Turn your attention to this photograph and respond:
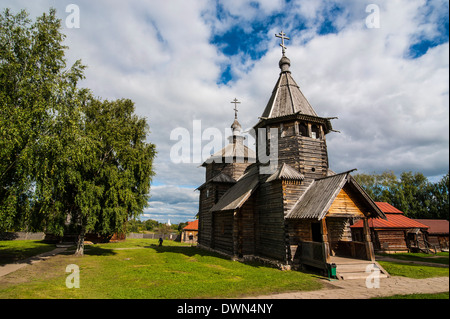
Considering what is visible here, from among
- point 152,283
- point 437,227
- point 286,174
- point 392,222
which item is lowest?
point 152,283

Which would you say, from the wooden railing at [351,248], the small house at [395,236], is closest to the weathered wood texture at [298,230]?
the wooden railing at [351,248]

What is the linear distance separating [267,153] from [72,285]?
14.1 meters

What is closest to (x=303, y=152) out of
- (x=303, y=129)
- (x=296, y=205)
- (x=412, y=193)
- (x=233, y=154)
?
(x=303, y=129)

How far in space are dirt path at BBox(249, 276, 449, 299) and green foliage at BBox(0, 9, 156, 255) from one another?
42.5 feet

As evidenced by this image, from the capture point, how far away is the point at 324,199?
1273 cm

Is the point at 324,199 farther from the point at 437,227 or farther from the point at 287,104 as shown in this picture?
the point at 437,227

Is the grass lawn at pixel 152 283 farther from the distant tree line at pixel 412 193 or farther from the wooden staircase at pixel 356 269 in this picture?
the distant tree line at pixel 412 193

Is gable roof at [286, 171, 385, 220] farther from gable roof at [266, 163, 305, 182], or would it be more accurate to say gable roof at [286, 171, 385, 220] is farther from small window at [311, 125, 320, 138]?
small window at [311, 125, 320, 138]

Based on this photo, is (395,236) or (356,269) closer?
(356,269)

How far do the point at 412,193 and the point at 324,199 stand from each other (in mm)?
46451

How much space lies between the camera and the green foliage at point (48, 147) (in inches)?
465
